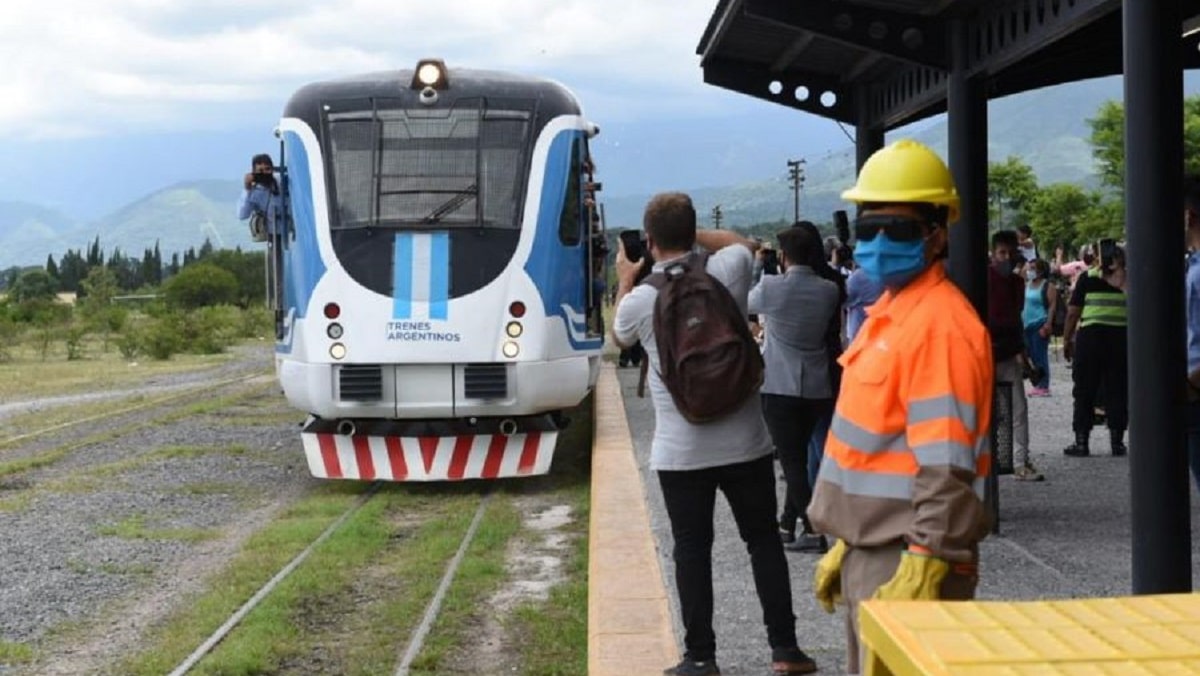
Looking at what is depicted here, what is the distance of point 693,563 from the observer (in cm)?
613

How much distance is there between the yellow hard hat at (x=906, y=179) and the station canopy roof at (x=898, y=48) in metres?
3.08

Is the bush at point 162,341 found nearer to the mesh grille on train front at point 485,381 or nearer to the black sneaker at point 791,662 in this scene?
the mesh grille on train front at point 485,381

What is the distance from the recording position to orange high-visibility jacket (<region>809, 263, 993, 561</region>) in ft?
12.4

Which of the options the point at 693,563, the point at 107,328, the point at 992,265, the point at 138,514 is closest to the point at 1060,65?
the point at 992,265

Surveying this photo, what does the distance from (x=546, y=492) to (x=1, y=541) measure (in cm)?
424

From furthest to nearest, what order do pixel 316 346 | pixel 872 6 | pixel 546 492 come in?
pixel 546 492
pixel 316 346
pixel 872 6

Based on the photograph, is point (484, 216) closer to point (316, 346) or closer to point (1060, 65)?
point (316, 346)

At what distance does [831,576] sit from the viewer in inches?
170

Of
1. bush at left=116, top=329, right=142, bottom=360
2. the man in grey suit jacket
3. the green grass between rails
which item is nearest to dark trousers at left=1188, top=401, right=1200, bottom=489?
the man in grey suit jacket

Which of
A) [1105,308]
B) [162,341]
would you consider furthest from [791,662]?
[162,341]

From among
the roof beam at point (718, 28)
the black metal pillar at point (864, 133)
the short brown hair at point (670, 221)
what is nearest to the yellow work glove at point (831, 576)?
the short brown hair at point (670, 221)

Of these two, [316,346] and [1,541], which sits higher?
[316,346]

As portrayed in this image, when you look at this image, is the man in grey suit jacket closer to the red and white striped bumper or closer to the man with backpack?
the man with backpack

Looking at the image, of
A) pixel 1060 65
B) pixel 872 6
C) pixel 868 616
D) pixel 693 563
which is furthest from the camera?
pixel 1060 65
